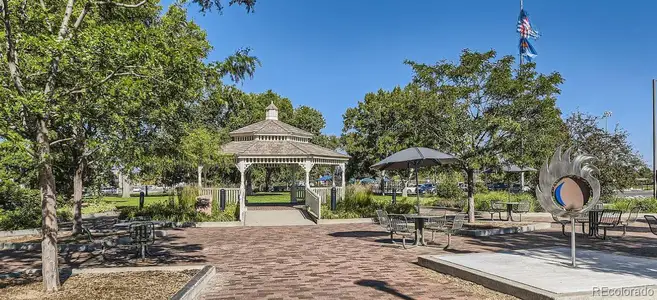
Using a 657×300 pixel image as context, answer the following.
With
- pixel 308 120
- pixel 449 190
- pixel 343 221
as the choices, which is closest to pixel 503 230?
pixel 343 221

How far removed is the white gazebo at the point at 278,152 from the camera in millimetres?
22145

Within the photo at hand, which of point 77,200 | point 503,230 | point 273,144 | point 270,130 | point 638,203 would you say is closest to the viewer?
point 77,200

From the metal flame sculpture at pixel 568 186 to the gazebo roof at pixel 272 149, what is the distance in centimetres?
1544

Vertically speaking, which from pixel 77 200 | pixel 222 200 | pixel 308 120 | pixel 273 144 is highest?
pixel 308 120

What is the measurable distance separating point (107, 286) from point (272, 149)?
54.5ft

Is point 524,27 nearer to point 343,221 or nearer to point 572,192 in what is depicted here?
point 343,221

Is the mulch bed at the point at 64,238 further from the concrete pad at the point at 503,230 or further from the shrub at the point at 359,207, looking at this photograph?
the concrete pad at the point at 503,230

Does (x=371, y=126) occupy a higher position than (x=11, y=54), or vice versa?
(x=371, y=126)

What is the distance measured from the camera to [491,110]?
55.0ft

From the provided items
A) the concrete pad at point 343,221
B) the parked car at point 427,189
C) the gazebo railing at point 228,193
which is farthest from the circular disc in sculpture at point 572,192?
the parked car at point 427,189

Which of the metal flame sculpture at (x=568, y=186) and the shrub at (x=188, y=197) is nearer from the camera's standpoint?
the metal flame sculpture at (x=568, y=186)

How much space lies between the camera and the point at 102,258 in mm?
10508

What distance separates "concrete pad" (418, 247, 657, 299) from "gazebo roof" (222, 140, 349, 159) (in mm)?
14260

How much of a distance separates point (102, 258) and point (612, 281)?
32.7 feet
